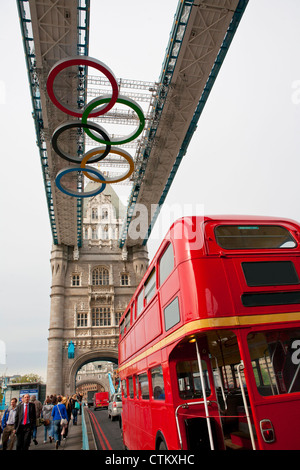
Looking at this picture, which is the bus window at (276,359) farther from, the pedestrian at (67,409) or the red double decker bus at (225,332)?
the pedestrian at (67,409)

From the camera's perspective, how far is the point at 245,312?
4691 mm

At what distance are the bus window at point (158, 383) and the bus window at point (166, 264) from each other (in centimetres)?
172

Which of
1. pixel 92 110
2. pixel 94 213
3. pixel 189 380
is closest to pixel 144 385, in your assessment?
pixel 189 380

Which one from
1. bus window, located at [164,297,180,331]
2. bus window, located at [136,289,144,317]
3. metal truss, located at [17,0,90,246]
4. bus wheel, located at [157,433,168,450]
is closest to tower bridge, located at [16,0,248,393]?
metal truss, located at [17,0,90,246]

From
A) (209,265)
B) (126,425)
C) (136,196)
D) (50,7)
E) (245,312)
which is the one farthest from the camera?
(136,196)

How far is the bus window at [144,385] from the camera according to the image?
23.8 feet

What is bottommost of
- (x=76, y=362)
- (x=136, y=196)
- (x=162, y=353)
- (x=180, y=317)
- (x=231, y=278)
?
(x=162, y=353)

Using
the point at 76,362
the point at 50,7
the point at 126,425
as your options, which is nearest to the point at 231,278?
the point at 126,425

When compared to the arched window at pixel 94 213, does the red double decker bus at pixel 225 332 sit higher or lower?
lower

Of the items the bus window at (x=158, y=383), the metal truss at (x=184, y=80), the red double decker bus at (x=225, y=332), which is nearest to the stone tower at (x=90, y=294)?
A: the metal truss at (x=184, y=80)

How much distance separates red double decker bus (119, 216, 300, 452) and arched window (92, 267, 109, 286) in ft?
96.5

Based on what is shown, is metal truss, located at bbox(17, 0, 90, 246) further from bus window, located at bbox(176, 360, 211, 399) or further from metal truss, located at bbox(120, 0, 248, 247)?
bus window, located at bbox(176, 360, 211, 399)
